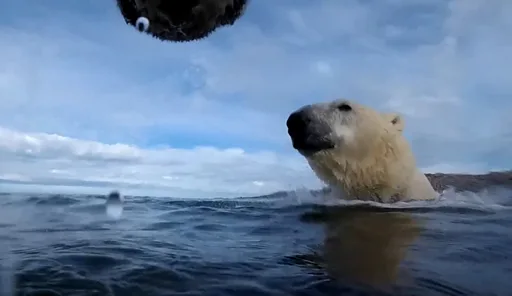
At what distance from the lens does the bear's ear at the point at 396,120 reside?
564 cm

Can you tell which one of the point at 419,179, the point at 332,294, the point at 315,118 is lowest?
the point at 332,294

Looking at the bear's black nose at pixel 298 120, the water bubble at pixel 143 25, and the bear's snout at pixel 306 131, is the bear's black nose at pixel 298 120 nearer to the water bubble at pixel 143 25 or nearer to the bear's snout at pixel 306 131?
the bear's snout at pixel 306 131

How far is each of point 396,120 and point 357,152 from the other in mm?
700

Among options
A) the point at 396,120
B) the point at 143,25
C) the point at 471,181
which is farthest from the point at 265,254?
the point at 471,181

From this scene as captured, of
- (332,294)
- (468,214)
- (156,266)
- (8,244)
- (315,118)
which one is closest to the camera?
(332,294)

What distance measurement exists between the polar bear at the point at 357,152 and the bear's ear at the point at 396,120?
3.0 inches

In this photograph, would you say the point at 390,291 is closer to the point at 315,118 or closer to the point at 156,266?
the point at 156,266

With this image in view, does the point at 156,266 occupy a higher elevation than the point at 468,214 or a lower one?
lower

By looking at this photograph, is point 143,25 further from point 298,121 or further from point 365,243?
point 298,121

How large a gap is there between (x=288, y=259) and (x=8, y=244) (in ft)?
5.31

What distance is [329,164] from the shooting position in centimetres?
539

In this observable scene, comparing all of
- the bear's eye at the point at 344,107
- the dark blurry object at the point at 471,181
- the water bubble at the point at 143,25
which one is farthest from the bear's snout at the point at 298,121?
the dark blurry object at the point at 471,181

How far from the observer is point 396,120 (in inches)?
224

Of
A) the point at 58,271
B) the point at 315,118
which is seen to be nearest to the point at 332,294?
the point at 58,271
